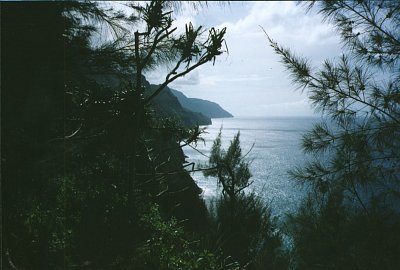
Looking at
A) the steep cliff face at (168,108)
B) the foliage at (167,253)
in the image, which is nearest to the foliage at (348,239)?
the foliage at (167,253)

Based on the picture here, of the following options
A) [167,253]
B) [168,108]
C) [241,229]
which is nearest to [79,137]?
[167,253]

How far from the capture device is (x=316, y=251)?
22.6ft

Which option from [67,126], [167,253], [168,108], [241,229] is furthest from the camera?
[168,108]

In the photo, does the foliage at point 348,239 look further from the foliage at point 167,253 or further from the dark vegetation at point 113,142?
the foliage at point 167,253

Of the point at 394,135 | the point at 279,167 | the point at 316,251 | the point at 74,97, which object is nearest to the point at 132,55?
the point at 74,97

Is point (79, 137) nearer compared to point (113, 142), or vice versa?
point (79, 137)

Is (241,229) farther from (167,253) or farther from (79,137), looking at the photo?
(79,137)

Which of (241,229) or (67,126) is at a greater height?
(67,126)

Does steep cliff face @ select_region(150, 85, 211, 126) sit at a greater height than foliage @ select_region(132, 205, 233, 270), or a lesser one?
greater

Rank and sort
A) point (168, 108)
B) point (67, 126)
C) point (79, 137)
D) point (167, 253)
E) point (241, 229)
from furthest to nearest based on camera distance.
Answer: point (168, 108) → point (241, 229) → point (67, 126) → point (167, 253) → point (79, 137)

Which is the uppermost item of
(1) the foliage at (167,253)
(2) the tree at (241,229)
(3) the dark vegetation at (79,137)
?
(3) the dark vegetation at (79,137)

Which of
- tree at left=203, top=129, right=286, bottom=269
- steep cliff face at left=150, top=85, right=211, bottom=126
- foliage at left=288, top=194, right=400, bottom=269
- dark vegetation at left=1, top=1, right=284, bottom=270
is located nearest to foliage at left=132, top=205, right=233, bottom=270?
dark vegetation at left=1, top=1, right=284, bottom=270

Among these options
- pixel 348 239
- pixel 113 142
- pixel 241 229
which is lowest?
pixel 241 229

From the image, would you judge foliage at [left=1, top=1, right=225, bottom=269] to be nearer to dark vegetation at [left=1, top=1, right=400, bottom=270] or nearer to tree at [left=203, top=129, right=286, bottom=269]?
dark vegetation at [left=1, top=1, right=400, bottom=270]
